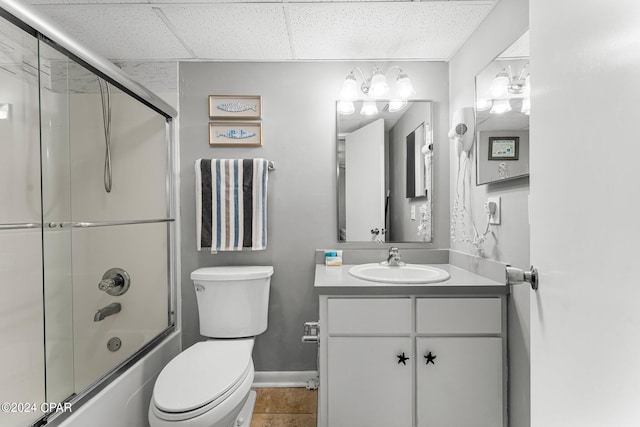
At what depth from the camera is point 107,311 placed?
1.65 metres

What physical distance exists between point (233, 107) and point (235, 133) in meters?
0.17

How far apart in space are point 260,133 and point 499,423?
1.98m

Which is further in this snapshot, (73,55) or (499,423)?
(499,423)

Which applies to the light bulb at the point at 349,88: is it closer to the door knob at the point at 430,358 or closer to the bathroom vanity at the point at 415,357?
the bathroom vanity at the point at 415,357

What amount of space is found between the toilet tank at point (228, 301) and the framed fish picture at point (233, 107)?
0.97 m

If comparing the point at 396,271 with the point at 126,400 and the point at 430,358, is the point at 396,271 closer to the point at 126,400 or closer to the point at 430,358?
the point at 430,358

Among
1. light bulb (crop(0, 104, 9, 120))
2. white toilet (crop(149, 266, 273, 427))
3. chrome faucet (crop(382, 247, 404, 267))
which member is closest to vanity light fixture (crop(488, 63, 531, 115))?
chrome faucet (crop(382, 247, 404, 267))

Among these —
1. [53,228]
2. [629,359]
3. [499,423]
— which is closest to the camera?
[629,359]

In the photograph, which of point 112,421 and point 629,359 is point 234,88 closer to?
point 112,421

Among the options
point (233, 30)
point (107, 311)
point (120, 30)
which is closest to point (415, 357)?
point (107, 311)

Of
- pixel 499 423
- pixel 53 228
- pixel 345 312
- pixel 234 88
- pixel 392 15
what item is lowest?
pixel 499 423

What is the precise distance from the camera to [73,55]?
3.87 ft

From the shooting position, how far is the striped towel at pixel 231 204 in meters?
1.92

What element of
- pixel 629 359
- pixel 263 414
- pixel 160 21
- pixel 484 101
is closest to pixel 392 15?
pixel 484 101
